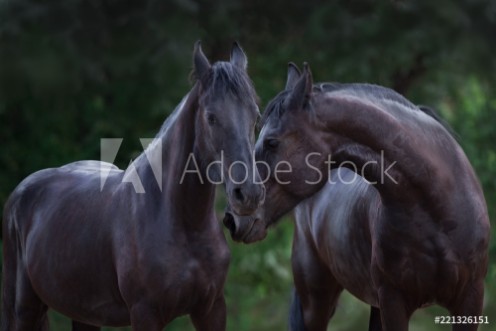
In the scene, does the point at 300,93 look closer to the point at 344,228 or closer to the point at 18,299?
the point at 344,228

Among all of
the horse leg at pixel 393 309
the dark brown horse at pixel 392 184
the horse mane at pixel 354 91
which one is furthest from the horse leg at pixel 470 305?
the horse mane at pixel 354 91

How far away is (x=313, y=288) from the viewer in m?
6.66

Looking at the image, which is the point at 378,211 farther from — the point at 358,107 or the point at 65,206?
the point at 65,206

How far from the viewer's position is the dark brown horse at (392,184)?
4.98 meters

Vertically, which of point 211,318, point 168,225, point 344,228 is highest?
point 168,225

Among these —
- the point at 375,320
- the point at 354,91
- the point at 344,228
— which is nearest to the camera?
the point at 354,91

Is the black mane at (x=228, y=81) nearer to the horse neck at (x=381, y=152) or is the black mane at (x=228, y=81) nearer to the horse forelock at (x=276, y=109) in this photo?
the horse forelock at (x=276, y=109)

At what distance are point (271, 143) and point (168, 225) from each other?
2.16 feet

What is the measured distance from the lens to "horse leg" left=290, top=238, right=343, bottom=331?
21.7 feet

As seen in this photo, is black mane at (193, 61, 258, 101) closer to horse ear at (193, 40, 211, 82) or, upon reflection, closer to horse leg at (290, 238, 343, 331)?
horse ear at (193, 40, 211, 82)

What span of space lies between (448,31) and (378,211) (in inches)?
229

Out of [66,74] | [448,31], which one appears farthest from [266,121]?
[448,31]

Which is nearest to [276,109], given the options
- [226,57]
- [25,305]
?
[25,305]

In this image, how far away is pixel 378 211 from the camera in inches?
208
